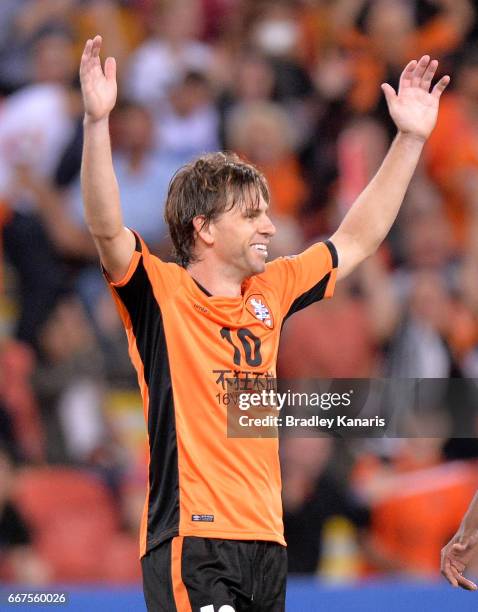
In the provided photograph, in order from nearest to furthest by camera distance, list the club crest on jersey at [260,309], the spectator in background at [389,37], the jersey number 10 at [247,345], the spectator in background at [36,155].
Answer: the jersey number 10 at [247,345] < the club crest on jersey at [260,309] < the spectator in background at [36,155] < the spectator in background at [389,37]

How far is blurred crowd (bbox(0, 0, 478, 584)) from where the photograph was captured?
6.66 metres

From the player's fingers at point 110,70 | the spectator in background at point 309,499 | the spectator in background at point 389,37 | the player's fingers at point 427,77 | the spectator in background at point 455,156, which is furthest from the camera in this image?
the spectator in background at point 389,37

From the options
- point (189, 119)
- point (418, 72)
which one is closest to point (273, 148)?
point (189, 119)

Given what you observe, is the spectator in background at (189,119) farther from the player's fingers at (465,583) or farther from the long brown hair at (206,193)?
the player's fingers at (465,583)

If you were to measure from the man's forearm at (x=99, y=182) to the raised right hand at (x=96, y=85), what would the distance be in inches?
1.2

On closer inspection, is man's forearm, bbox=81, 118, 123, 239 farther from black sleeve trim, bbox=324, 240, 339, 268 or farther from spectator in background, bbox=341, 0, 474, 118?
spectator in background, bbox=341, 0, 474, 118

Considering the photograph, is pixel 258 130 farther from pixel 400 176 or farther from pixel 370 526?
pixel 400 176

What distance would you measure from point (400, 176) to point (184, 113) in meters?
4.36

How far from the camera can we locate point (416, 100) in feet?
13.5

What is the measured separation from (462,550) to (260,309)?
3.26 feet

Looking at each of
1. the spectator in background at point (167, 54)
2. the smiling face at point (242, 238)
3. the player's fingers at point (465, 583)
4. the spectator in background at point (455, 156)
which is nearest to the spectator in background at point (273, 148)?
Answer: the spectator in background at point (167, 54)

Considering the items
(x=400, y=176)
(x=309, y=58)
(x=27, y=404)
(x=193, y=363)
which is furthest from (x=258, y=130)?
(x=193, y=363)

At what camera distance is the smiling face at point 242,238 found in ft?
12.5

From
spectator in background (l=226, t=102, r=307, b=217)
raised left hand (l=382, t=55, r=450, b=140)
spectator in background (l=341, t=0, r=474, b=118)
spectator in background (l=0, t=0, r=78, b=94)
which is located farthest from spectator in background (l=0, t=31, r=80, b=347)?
raised left hand (l=382, t=55, r=450, b=140)
